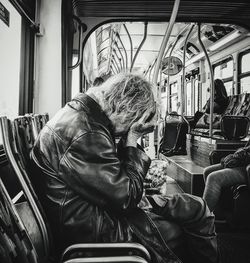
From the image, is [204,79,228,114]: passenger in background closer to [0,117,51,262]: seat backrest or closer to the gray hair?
the gray hair

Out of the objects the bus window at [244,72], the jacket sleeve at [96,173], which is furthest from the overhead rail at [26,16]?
the bus window at [244,72]

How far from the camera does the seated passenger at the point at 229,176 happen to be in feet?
8.93

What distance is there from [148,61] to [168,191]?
755cm

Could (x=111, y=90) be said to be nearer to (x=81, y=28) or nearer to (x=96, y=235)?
(x=96, y=235)

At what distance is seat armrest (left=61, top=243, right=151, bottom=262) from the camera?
1.02 metres

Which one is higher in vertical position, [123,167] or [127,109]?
[127,109]

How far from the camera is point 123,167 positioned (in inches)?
50.9

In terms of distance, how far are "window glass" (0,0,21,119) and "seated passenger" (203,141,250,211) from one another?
1.89m

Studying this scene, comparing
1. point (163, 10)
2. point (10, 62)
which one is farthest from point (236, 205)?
point (10, 62)

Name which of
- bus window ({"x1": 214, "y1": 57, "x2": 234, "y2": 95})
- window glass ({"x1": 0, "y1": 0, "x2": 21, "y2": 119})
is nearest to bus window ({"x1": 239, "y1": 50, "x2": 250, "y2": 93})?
bus window ({"x1": 214, "y1": 57, "x2": 234, "y2": 95})

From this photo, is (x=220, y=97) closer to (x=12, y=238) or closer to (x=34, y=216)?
(x=34, y=216)

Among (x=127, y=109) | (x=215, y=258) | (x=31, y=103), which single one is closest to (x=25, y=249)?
(x=127, y=109)

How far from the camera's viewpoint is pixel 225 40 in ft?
21.4

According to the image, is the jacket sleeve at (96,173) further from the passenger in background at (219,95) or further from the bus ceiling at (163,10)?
the passenger in background at (219,95)
